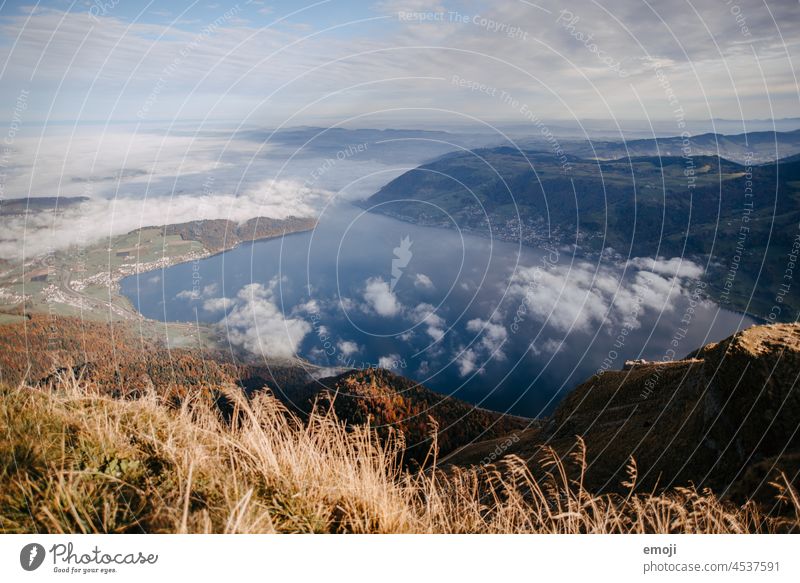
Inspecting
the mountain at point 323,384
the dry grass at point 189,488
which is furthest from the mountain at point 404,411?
the dry grass at point 189,488

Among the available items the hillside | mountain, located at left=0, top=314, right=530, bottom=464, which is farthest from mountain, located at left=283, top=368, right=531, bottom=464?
the hillside

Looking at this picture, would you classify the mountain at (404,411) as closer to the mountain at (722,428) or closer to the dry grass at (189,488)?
the mountain at (722,428)

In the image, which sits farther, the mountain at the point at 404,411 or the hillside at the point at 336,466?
the mountain at the point at 404,411

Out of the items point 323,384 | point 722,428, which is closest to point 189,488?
point 722,428

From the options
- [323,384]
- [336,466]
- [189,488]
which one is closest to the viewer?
[189,488]

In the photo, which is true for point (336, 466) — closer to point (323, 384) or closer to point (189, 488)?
point (189, 488)

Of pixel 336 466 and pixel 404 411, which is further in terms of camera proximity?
pixel 404 411

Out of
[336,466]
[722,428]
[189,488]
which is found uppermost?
[189,488]

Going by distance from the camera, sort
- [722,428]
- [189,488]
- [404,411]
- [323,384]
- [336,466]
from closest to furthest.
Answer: [189,488] → [336,466] → [722,428] → [323,384] → [404,411]

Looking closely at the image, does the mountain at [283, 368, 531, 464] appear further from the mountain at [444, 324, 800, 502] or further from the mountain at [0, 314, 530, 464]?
the mountain at [444, 324, 800, 502]
